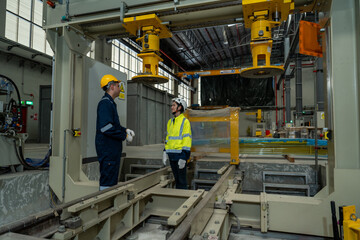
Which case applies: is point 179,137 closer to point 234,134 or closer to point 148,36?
point 234,134

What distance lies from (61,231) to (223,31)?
13403mm

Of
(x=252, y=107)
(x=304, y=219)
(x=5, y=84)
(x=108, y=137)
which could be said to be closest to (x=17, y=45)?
(x=5, y=84)

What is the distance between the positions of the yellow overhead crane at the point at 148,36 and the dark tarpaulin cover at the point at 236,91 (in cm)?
1540

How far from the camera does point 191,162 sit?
16.1ft

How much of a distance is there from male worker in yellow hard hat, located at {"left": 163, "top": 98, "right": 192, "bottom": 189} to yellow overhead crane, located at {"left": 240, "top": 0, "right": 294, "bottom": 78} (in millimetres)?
1246

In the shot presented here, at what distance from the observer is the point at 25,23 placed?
809 centimetres

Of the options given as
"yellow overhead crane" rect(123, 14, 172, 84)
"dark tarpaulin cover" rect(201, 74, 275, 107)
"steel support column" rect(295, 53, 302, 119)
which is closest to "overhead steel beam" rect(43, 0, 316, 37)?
"yellow overhead crane" rect(123, 14, 172, 84)

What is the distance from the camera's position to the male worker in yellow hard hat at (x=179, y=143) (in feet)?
11.7

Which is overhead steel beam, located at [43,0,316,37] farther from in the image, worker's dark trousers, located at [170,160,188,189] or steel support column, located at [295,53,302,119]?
steel support column, located at [295,53,302,119]

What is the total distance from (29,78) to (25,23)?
6.31 ft

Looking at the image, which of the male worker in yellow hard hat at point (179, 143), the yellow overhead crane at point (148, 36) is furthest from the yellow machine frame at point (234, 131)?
the yellow overhead crane at point (148, 36)

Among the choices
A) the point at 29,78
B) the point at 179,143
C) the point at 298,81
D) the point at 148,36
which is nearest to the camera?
the point at 148,36

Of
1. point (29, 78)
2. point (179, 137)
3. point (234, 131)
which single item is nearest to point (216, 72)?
point (29, 78)

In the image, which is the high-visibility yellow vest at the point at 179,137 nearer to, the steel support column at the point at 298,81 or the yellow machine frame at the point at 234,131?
the yellow machine frame at the point at 234,131
